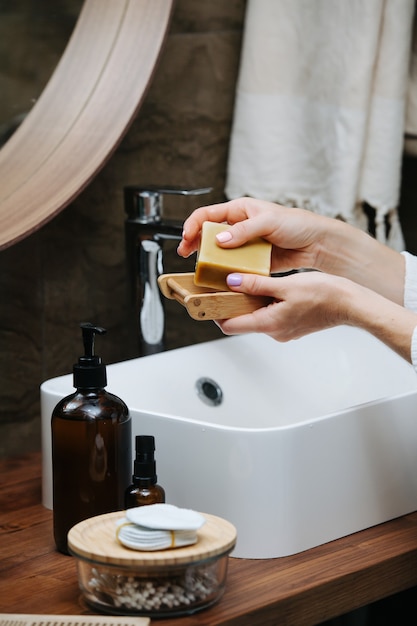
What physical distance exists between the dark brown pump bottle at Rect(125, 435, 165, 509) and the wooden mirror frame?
0.50 m

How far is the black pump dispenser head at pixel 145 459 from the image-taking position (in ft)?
2.97

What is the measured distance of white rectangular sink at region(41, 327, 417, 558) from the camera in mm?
949

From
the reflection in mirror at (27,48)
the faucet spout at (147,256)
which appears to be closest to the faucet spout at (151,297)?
the faucet spout at (147,256)

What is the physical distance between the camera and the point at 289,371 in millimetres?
→ 1422

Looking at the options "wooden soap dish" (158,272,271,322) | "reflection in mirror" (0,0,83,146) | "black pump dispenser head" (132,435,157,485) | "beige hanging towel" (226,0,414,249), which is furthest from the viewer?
"beige hanging towel" (226,0,414,249)

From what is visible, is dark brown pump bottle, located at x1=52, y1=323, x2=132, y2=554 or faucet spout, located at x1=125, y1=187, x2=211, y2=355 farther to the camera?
faucet spout, located at x1=125, y1=187, x2=211, y2=355

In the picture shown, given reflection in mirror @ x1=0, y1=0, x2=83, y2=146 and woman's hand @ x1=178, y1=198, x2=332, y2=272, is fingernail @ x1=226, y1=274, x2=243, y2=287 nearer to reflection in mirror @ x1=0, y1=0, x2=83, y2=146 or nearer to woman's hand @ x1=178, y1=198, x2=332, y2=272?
woman's hand @ x1=178, y1=198, x2=332, y2=272

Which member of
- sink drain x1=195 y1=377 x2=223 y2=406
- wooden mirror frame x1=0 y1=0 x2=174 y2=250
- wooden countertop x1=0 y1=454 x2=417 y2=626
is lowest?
Answer: wooden countertop x1=0 y1=454 x2=417 y2=626

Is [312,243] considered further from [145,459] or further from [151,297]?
[145,459]

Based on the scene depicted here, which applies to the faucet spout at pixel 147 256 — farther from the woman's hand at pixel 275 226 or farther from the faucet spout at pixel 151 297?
the woman's hand at pixel 275 226

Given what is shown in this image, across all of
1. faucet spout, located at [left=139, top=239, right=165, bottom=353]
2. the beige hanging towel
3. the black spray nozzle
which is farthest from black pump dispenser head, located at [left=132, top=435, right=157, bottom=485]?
the beige hanging towel

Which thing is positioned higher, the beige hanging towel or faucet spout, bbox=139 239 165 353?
the beige hanging towel

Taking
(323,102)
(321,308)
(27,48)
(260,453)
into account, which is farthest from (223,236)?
(323,102)

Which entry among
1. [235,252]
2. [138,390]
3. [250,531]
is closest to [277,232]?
[235,252]
